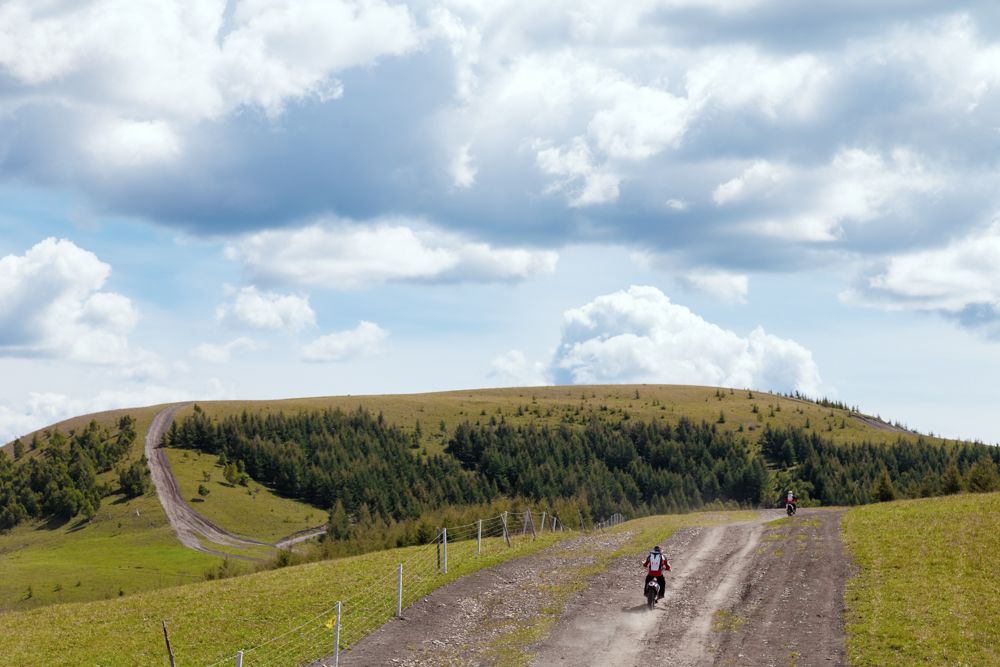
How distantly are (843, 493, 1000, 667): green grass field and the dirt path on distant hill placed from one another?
3.51 feet

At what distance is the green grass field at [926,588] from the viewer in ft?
85.3

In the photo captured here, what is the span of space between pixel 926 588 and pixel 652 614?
1116cm

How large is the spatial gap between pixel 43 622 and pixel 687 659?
106 ft

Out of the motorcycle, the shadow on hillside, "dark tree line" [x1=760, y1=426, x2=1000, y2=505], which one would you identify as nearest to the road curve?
the shadow on hillside

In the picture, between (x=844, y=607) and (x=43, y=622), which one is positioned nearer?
(x=844, y=607)

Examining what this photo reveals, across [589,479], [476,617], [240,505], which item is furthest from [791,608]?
[240,505]

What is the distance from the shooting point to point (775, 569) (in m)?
39.4

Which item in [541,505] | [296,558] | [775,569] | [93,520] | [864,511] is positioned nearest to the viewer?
[775,569]

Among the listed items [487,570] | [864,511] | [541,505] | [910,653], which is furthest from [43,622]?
[541,505]

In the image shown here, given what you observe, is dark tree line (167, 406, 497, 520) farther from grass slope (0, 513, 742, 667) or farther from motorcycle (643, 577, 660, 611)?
motorcycle (643, 577, 660, 611)

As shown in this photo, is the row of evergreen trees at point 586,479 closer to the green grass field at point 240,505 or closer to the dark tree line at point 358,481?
the dark tree line at point 358,481

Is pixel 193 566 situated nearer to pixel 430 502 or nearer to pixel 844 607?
pixel 430 502

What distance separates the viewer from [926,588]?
33531mm

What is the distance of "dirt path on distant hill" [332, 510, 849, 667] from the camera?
26938mm
